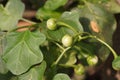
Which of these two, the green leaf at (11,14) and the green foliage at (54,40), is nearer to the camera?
the green foliage at (54,40)

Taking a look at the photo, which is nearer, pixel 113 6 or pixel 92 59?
pixel 92 59

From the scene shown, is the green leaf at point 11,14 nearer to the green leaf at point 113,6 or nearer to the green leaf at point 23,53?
the green leaf at point 23,53

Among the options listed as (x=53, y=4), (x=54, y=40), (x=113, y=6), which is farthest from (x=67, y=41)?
(x=113, y=6)

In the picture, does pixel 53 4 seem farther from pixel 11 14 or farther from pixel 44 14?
pixel 11 14

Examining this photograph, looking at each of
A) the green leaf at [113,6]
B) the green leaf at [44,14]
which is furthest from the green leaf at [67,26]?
the green leaf at [113,6]

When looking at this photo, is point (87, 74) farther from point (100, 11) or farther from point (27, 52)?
point (27, 52)
